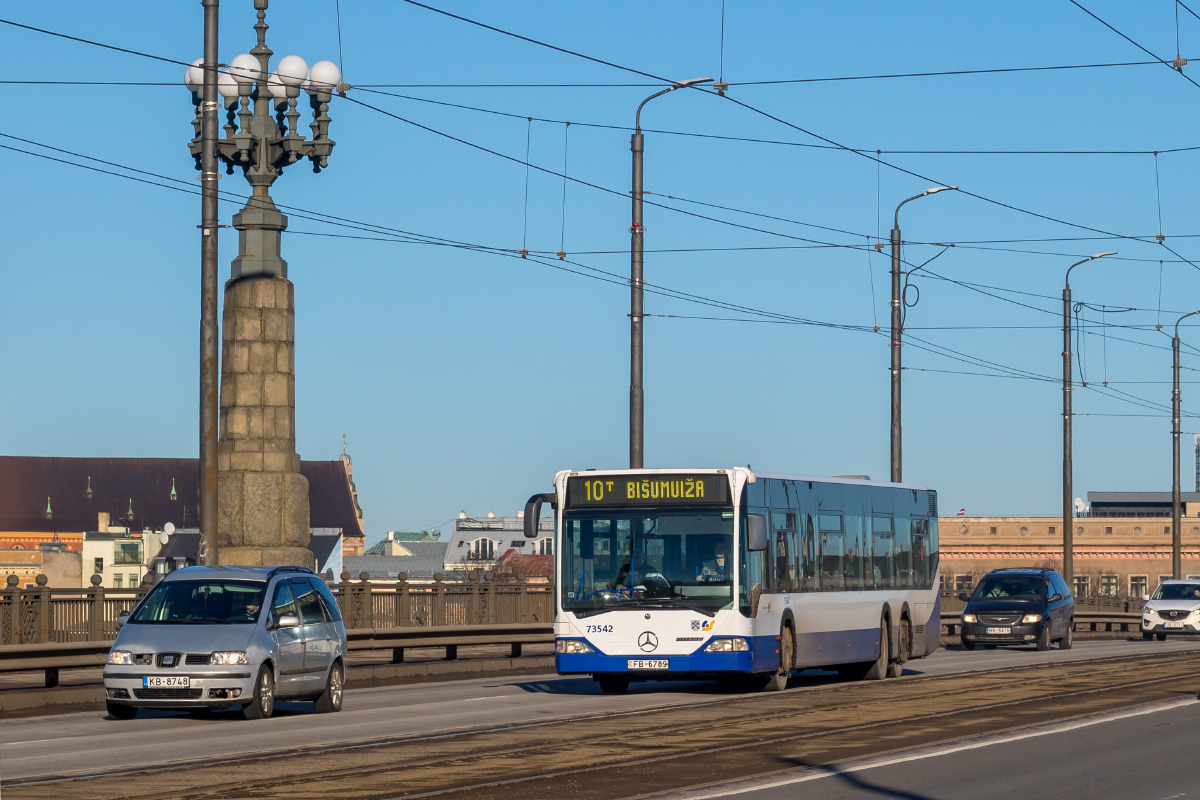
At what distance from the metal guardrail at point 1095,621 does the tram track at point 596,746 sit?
20.6 meters

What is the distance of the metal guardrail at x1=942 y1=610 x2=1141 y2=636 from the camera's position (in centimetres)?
4374

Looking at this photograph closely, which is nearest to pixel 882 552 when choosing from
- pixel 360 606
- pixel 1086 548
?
pixel 360 606

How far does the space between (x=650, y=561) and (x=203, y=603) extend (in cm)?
531

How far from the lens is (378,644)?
26.6 m

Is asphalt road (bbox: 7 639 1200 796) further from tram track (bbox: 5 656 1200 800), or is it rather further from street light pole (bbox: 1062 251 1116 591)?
street light pole (bbox: 1062 251 1116 591)

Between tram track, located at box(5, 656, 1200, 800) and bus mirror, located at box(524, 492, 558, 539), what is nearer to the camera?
tram track, located at box(5, 656, 1200, 800)

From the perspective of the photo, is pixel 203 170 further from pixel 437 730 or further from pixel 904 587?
pixel 904 587

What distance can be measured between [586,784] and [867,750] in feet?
10.7

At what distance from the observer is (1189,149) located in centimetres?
3872

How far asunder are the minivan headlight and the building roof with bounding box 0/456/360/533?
420 ft

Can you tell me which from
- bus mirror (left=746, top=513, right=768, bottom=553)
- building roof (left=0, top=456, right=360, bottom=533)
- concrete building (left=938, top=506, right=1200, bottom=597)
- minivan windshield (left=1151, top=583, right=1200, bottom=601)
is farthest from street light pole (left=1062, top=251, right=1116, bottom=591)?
building roof (left=0, top=456, right=360, bottom=533)

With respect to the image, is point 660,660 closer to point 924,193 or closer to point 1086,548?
point 924,193

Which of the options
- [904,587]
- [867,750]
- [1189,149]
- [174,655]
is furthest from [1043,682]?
[1189,149]

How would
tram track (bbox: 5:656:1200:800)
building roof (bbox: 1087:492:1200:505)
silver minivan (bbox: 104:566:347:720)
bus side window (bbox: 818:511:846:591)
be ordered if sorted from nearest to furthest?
tram track (bbox: 5:656:1200:800) → silver minivan (bbox: 104:566:347:720) → bus side window (bbox: 818:511:846:591) → building roof (bbox: 1087:492:1200:505)
